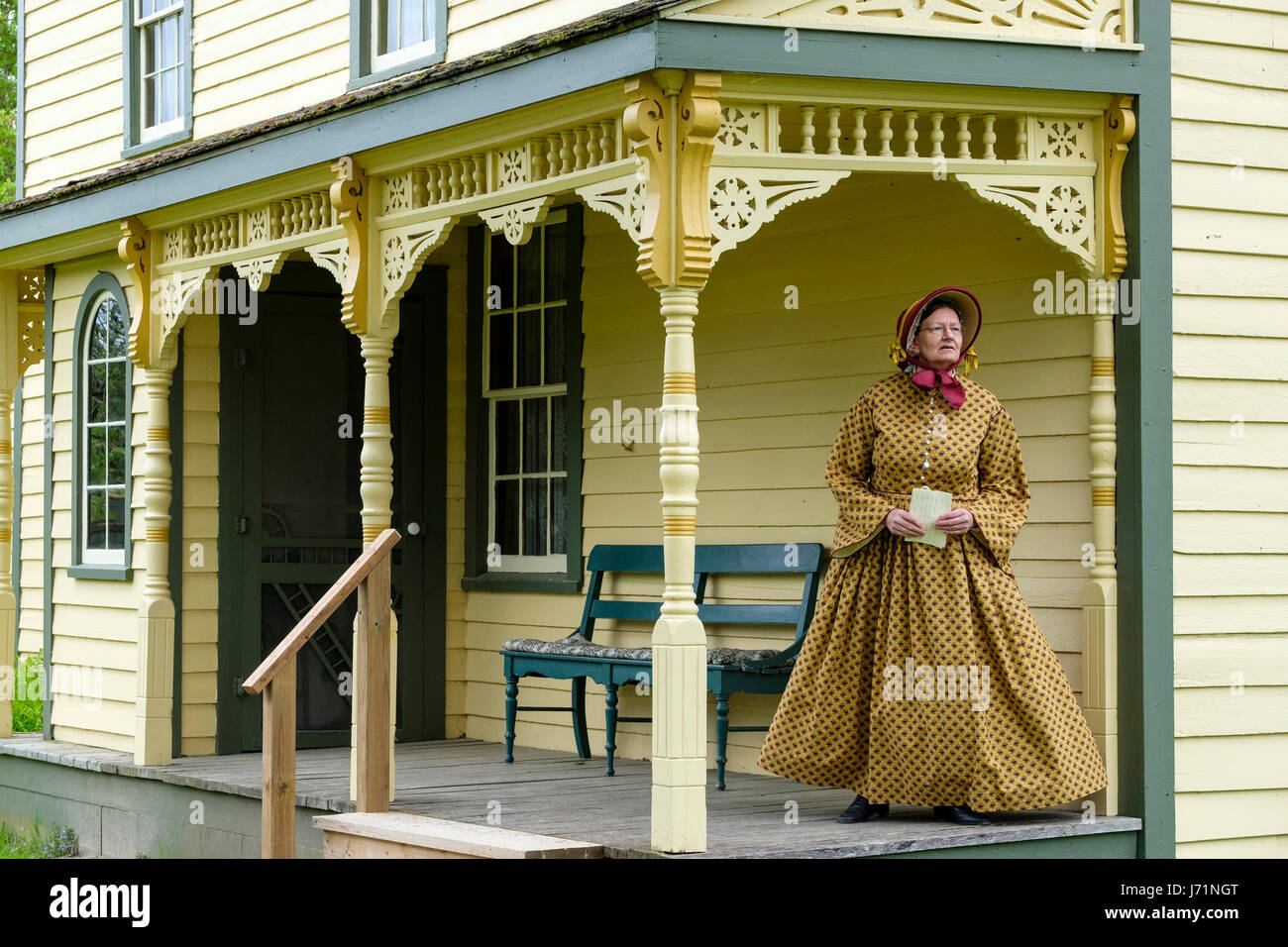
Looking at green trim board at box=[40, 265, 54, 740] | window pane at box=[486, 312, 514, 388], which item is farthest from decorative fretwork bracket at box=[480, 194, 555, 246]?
green trim board at box=[40, 265, 54, 740]

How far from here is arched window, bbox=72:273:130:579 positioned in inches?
433

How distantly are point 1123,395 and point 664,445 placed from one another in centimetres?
216

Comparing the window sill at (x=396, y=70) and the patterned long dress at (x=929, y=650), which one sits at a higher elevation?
the window sill at (x=396, y=70)

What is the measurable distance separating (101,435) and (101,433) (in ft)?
0.04

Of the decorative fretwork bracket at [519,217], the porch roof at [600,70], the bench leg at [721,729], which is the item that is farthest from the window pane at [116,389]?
the bench leg at [721,729]

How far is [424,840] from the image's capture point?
7102mm

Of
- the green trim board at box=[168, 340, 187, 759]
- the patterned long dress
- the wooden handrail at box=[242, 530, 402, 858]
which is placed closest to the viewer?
the patterned long dress

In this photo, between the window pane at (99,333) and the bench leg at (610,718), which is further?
the window pane at (99,333)

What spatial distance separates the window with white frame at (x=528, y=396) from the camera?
1045cm

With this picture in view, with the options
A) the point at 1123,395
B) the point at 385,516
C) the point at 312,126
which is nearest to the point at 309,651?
the point at 385,516

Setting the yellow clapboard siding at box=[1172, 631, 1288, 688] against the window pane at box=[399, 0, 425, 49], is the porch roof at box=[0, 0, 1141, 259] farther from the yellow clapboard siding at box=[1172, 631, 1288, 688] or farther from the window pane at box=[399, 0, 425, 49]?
the yellow clapboard siding at box=[1172, 631, 1288, 688]

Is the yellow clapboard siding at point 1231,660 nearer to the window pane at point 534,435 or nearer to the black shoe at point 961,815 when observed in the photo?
the black shoe at point 961,815

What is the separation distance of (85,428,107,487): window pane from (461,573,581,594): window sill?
2379mm

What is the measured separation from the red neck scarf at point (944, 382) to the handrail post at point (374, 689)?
2.45m
